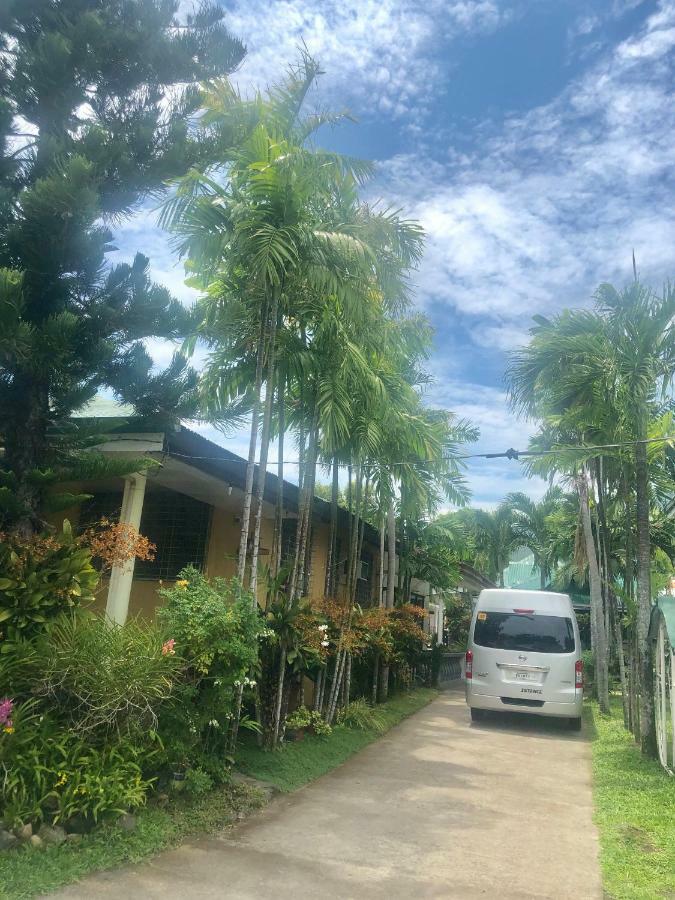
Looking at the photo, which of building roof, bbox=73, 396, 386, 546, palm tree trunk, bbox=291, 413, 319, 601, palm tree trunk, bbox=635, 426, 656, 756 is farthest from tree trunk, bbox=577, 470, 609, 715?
palm tree trunk, bbox=291, 413, 319, 601

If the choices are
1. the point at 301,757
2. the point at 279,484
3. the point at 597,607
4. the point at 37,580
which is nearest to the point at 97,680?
the point at 37,580

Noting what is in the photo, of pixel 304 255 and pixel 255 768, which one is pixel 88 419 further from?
pixel 255 768

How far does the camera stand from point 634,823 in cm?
596

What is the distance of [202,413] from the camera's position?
347 inches

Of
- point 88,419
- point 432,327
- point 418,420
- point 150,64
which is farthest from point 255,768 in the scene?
point 432,327

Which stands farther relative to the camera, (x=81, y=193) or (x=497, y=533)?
(x=497, y=533)

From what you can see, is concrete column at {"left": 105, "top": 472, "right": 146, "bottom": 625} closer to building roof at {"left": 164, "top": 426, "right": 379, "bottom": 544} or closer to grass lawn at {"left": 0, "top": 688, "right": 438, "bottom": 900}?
building roof at {"left": 164, "top": 426, "right": 379, "bottom": 544}

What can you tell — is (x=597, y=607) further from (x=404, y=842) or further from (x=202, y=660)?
(x=202, y=660)

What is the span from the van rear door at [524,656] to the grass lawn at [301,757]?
84.6 inches

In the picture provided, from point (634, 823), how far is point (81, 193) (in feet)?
23.8

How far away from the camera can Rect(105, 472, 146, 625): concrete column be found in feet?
26.6

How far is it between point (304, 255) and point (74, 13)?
11.0ft

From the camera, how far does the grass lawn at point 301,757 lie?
7.02 m

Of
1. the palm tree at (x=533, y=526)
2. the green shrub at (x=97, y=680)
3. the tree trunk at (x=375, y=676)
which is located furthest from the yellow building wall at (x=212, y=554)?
the palm tree at (x=533, y=526)
